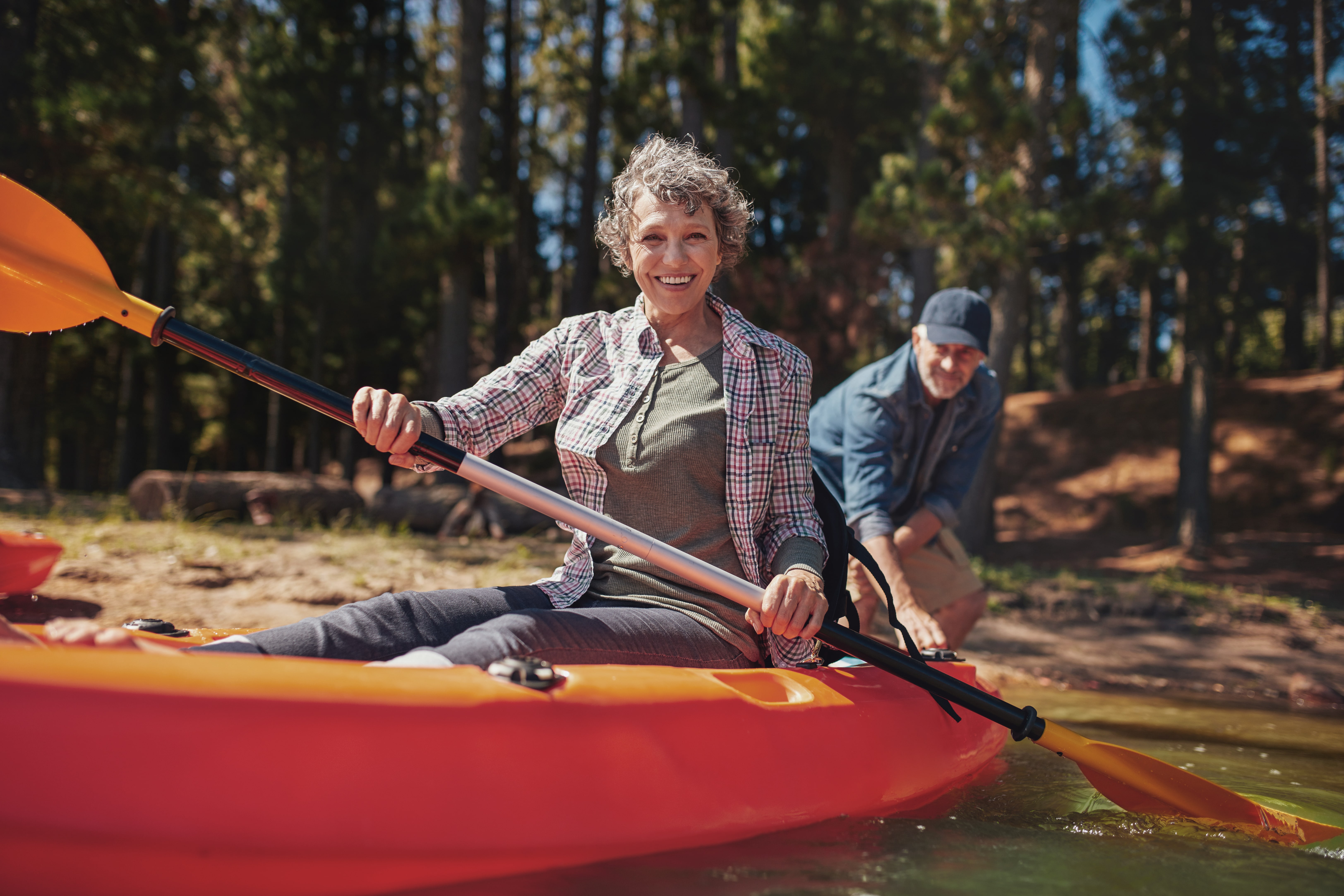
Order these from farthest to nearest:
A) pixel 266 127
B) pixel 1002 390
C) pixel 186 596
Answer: pixel 266 127, pixel 1002 390, pixel 186 596

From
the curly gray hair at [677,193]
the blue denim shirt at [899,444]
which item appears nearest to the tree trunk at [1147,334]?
the blue denim shirt at [899,444]

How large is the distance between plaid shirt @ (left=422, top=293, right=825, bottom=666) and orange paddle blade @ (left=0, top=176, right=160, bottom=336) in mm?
878


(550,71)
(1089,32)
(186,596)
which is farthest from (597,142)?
(186,596)

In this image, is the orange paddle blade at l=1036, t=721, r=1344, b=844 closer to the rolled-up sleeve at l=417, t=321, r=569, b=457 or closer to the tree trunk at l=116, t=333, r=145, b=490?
the rolled-up sleeve at l=417, t=321, r=569, b=457

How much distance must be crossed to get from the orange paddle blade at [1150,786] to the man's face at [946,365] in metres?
1.20

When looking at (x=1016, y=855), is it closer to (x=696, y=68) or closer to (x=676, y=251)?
(x=676, y=251)

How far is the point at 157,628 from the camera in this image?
2148mm

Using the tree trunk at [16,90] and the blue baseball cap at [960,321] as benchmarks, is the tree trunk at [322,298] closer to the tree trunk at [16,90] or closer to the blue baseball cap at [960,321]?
the tree trunk at [16,90]

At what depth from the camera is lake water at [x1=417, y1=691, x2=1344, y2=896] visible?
184 cm

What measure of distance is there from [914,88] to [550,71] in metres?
8.28

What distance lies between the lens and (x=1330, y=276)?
15.0m

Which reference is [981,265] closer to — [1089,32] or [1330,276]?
[1089,32]

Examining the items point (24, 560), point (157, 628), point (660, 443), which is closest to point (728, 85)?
point (24, 560)

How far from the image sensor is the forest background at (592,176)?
31.4 feet
